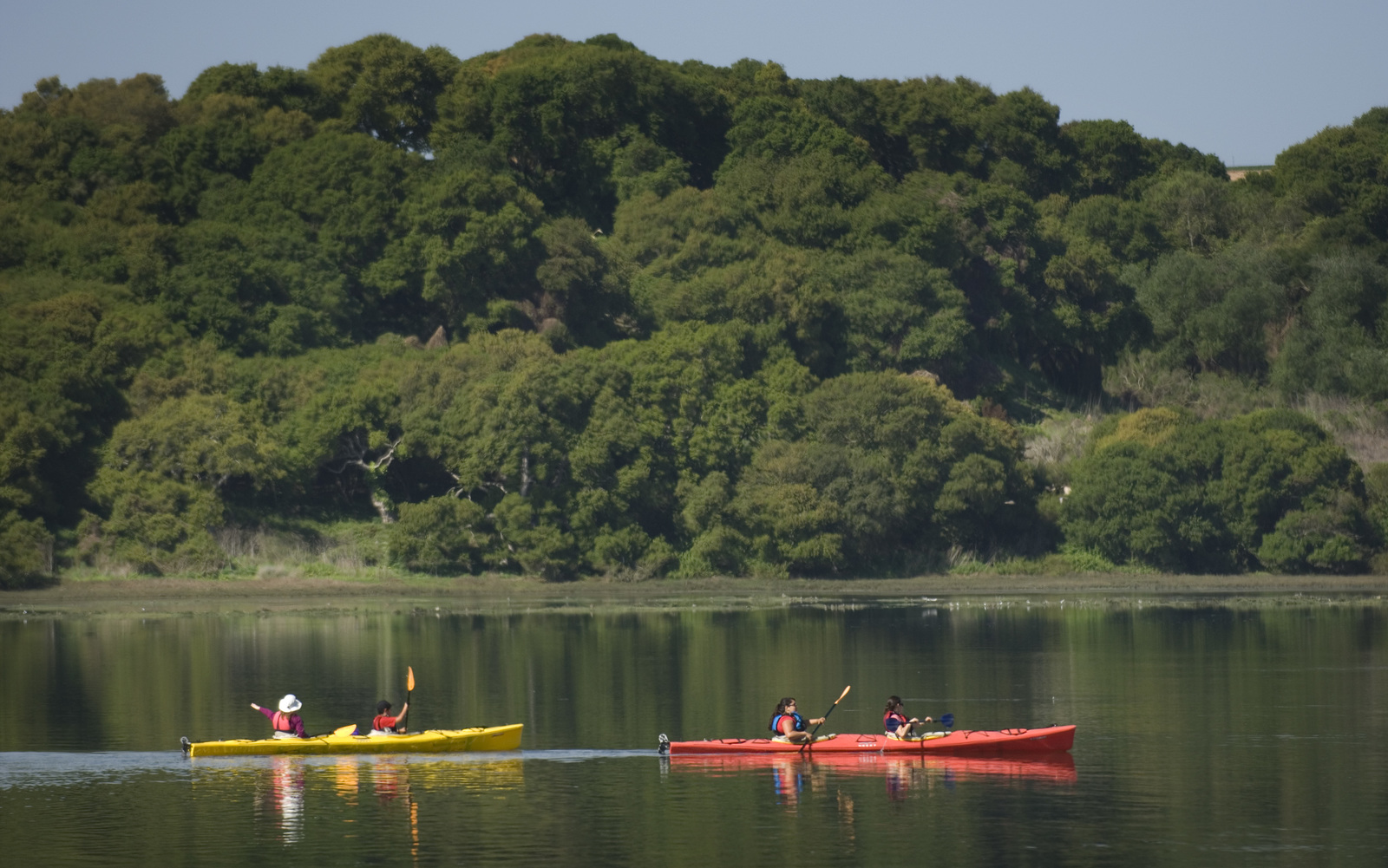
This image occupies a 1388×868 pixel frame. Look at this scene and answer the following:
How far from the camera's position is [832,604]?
86188mm

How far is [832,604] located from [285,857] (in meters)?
56.2

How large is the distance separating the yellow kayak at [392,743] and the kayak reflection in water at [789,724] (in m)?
5.85

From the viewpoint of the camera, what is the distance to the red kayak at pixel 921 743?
41.5 metres

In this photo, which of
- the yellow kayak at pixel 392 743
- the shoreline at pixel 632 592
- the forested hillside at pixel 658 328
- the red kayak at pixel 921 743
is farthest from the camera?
the forested hillside at pixel 658 328

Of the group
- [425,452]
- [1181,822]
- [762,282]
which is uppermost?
[762,282]

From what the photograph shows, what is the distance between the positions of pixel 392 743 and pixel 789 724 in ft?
29.2

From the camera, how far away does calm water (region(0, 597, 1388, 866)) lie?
32531mm

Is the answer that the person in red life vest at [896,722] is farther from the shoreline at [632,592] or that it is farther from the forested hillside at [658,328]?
the forested hillside at [658,328]

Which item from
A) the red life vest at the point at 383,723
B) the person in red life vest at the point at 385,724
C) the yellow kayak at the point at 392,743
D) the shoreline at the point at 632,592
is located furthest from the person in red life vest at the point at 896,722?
the shoreline at the point at 632,592

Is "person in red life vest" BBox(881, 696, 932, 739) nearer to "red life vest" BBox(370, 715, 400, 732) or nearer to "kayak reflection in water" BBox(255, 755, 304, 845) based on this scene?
"red life vest" BBox(370, 715, 400, 732)

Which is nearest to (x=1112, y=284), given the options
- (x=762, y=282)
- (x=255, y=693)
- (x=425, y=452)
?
(x=762, y=282)

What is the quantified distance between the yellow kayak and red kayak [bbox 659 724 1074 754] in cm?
380

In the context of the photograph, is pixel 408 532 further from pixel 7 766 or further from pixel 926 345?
pixel 7 766

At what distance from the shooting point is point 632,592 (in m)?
93.7
